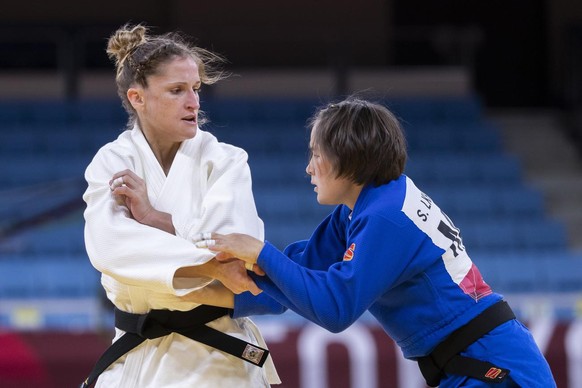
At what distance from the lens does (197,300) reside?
2.41m

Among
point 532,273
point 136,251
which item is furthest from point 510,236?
point 136,251

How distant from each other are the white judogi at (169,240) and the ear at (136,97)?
73mm

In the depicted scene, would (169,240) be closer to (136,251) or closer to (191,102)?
(136,251)

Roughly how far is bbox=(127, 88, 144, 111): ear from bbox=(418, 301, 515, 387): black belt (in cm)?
102

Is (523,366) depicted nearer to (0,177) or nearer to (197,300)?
(197,300)

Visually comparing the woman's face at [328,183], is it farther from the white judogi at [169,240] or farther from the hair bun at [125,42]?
the hair bun at [125,42]

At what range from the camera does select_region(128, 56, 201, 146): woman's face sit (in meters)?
2.51

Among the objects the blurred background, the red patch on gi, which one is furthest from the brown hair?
the blurred background

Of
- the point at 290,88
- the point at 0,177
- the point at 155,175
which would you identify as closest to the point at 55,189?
the point at 0,177

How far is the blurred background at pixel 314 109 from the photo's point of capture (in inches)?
291

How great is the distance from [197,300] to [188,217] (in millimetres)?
222

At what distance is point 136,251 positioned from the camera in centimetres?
235

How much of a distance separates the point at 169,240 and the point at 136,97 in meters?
0.44

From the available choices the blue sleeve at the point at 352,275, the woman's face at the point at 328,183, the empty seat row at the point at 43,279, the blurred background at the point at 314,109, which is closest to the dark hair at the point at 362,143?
the woman's face at the point at 328,183
